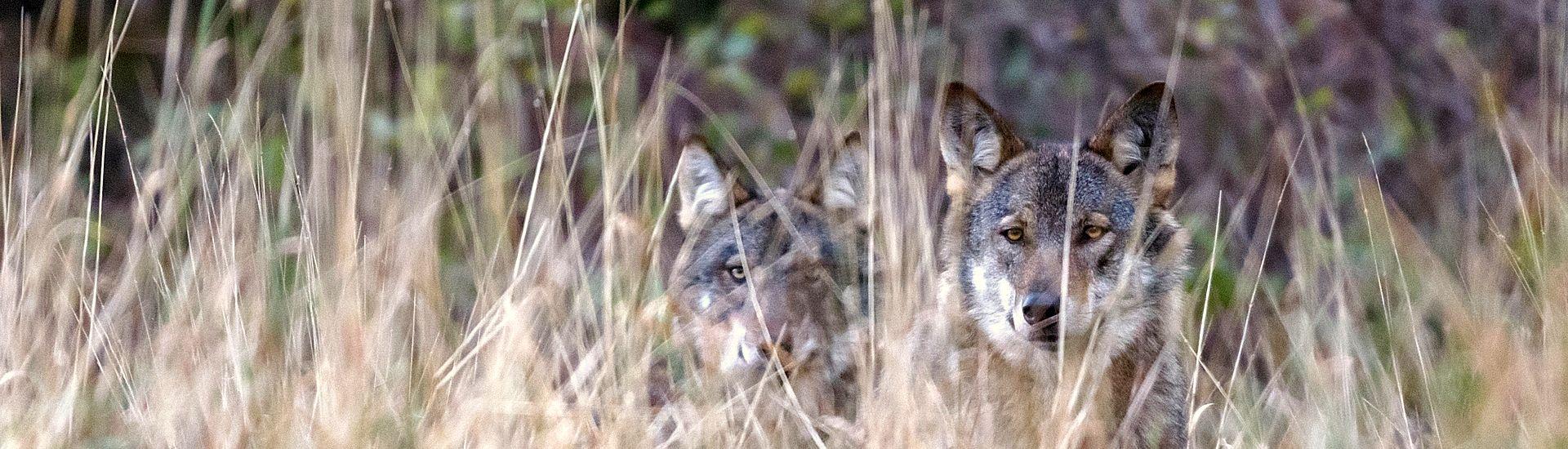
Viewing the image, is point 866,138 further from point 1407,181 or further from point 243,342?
point 1407,181

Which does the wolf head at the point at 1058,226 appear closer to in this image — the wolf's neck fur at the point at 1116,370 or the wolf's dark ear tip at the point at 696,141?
the wolf's neck fur at the point at 1116,370

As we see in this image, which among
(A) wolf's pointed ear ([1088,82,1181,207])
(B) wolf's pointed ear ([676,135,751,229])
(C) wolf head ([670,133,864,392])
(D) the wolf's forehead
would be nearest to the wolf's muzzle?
(A) wolf's pointed ear ([1088,82,1181,207])

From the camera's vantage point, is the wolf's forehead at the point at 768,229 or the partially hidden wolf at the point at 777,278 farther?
the wolf's forehead at the point at 768,229

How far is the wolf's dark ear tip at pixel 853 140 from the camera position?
17.4 feet

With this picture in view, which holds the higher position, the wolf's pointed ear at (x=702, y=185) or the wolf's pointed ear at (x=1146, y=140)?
the wolf's pointed ear at (x=1146, y=140)

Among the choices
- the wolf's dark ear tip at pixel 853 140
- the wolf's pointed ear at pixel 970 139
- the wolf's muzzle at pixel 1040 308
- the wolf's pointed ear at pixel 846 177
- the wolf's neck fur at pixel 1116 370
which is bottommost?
the wolf's neck fur at pixel 1116 370

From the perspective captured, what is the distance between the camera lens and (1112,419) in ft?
14.6

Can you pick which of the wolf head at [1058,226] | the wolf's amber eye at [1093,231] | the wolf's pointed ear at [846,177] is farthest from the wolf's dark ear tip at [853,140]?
the wolf's amber eye at [1093,231]

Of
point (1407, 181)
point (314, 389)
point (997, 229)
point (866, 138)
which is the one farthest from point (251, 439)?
point (1407, 181)

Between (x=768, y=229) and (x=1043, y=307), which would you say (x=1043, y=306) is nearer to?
(x=1043, y=307)

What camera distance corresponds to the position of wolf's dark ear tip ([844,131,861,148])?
5293 mm

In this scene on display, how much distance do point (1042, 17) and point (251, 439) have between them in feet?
15.6

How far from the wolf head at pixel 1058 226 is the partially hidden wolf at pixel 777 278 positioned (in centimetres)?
39

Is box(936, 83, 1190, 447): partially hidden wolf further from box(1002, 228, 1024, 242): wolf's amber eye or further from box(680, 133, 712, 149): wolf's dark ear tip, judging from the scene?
box(680, 133, 712, 149): wolf's dark ear tip
